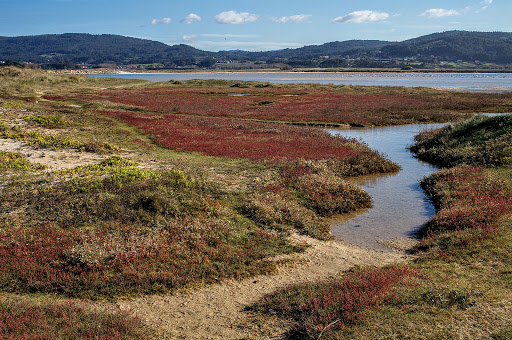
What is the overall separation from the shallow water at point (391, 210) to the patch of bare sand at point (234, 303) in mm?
2226

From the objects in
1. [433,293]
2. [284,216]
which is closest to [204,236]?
[284,216]

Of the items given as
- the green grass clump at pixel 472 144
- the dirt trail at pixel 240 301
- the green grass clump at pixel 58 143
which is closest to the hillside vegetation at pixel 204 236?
the green grass clump at pixel 58 143

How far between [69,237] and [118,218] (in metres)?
1.93

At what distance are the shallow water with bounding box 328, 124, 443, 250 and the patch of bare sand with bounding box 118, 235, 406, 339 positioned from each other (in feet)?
7.30

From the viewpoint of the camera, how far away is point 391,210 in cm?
1808

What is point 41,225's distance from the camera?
13.1m

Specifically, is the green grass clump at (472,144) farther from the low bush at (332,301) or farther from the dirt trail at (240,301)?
the low bush at (332,301)

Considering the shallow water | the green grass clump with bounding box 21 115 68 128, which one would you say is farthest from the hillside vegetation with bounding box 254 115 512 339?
the green grass clump with bounding box 21 115 68 128

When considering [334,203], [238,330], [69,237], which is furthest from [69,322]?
[334,203]

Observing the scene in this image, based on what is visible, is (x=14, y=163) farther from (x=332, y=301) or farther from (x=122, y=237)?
(x=332, y=301)

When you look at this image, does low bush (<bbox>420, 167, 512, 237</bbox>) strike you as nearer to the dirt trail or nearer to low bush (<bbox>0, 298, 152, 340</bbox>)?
the dirt trail

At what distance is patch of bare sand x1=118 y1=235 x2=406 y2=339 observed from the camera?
845 cm

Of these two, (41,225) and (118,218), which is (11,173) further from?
(118,218)

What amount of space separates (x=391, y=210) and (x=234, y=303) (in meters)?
11.2
